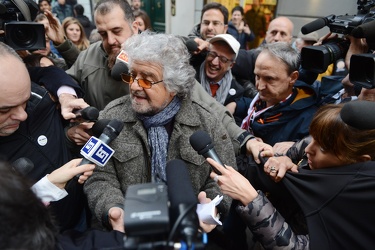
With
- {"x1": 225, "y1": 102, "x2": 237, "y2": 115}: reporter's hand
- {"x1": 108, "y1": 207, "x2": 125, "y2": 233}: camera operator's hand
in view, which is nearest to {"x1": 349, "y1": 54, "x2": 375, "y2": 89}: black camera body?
{"x1": 225, "y1": 102, "x2": 237, "y2": 115}: reporter's hand

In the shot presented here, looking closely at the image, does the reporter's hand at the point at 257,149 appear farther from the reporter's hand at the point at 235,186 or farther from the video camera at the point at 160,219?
the video camera at the point at 160,219

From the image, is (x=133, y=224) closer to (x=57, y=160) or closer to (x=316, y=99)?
(x=57, y=160)

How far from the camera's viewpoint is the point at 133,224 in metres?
0.59

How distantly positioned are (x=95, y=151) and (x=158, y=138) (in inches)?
19.0

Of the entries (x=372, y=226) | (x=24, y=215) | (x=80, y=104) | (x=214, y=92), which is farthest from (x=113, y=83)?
(x=372, y=226)

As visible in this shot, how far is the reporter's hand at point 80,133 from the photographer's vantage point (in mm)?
1732

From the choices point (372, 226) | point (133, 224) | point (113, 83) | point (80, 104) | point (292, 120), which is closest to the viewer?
point (133, 224)

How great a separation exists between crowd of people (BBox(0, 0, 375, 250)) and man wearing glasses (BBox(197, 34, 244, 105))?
0.04 ft

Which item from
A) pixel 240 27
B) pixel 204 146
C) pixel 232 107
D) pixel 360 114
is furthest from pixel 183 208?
pixel 240 27

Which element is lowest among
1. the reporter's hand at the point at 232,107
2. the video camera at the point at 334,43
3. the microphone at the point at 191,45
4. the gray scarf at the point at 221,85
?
the reporter's hand at the point at 232,107

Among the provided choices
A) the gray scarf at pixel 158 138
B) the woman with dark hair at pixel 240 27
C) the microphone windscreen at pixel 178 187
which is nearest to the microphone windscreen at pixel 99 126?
the gray scarf at pixel 158 138

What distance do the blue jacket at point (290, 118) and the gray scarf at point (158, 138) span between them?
2.69ft

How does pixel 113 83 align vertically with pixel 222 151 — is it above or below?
above

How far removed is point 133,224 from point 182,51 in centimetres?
131
